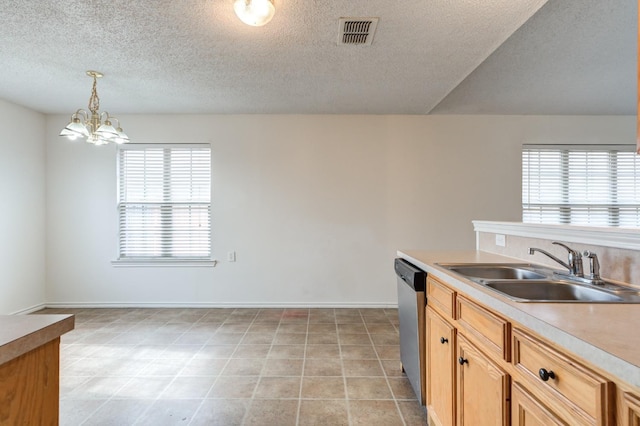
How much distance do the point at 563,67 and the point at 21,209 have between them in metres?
6.13

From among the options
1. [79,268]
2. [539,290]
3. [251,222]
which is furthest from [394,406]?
[79,268]

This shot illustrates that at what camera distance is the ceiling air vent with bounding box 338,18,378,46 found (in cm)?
202

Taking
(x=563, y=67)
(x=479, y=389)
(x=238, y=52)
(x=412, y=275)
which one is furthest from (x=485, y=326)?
(x=563, y=67)

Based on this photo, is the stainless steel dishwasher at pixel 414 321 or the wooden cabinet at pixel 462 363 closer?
the wooden cabinet at pixel 462 363

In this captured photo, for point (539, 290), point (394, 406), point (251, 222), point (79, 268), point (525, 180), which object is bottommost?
point (394, 406)

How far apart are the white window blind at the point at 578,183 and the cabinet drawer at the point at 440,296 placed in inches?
124

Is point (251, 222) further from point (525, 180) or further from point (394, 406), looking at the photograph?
point (525, 180)

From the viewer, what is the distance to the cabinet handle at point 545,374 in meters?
0.83

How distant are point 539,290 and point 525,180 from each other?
3278 millimetres

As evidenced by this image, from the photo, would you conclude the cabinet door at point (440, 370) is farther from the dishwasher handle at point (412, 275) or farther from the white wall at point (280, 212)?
the white wall at point (280, 212)

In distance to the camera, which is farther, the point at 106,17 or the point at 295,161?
the point at 295,161

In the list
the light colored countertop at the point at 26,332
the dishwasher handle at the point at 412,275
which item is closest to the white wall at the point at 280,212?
the dishwasher handle at the point at 412,275

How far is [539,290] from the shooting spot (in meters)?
1.44

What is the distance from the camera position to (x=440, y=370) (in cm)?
159
